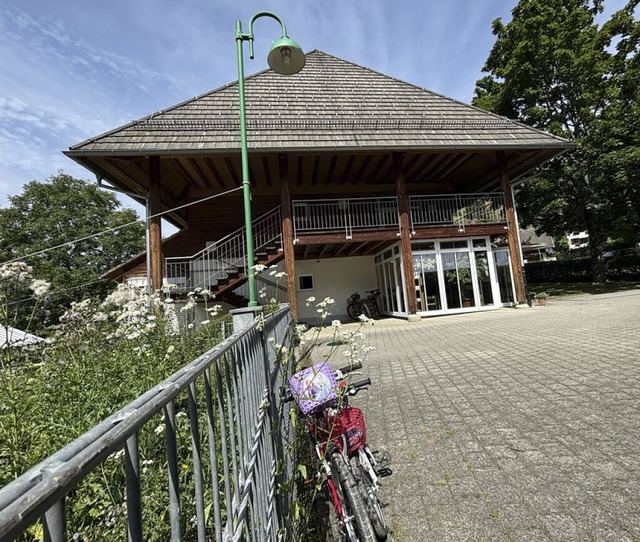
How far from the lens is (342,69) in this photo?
14859 millimetres

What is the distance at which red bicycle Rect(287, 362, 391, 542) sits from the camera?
1.99 meters

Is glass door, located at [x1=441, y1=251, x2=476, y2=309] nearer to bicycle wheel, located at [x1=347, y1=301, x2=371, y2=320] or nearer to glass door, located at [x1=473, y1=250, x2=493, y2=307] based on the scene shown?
glass door, located at [x1=473, y1=250, x2=493, y2=307]

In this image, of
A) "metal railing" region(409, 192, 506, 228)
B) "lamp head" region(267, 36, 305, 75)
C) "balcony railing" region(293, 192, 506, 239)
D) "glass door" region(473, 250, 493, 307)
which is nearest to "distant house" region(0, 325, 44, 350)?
"lamp head" region(267, 36, 305, 75)

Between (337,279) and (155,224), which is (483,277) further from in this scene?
(155,224)

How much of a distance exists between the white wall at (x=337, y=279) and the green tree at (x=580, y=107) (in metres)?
9.39

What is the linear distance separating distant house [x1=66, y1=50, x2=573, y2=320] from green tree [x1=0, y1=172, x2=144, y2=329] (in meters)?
22.0

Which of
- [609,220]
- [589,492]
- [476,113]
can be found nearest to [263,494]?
[589,492]

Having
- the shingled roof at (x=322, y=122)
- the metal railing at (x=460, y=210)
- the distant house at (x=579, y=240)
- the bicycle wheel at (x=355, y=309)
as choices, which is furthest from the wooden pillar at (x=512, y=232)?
the distant house at (x=579, y=240)

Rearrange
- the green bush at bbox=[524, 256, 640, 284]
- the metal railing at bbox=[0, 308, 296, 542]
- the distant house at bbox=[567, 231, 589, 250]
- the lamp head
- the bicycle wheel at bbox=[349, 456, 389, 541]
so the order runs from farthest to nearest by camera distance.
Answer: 1. the green bush at bbox=[524, 256, 640, 284]
2. the distant house at bbox=[567, 231, 589, 250]
3. the lamp head
4. the bicycle wheel at bbox=[349, 456, 389, 541]
5. the metal railing at bbox=[0, 308, 296, 542]

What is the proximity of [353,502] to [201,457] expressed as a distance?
49.3 inches

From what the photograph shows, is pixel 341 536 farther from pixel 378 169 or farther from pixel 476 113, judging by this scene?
pixel 476 113

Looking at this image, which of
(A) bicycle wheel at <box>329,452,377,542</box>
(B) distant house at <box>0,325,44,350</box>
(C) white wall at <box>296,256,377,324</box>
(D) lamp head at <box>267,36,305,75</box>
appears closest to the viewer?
(A) bicycle wheel at <box>329,452,377,542</box>

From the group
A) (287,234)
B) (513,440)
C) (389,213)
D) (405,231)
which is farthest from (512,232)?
(513,440)

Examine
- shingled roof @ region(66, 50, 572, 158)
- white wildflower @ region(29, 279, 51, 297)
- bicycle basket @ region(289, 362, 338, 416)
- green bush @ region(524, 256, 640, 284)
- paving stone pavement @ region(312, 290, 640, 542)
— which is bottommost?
paving stone pavement @ region(312, 290, 640, 542)
